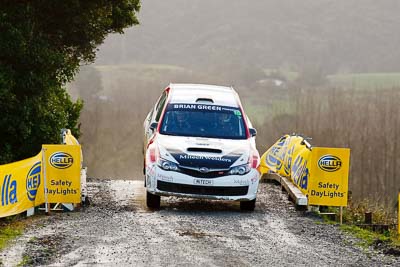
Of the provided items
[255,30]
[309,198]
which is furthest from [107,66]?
[309,198]

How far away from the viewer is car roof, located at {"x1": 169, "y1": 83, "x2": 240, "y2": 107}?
16484mm

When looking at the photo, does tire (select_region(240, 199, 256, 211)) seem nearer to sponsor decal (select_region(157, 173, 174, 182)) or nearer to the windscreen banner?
the windscreen banner

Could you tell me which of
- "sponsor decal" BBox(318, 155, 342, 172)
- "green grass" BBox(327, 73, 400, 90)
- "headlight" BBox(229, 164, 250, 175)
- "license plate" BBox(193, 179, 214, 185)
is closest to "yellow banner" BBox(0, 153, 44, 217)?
"license plate" BBox(193, 179, 214, 185)

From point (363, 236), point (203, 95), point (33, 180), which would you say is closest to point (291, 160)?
point (203, 95)

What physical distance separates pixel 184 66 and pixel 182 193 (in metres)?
92.6

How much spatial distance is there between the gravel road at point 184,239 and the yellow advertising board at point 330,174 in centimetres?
52

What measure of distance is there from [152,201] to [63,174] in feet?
5.57

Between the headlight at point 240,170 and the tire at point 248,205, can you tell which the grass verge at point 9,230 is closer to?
the headlight at point 240,170

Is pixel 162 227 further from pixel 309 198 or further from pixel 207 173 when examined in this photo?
pixel 309 198

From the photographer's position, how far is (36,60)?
1795 cm

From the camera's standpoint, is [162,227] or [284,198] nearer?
[162,227]

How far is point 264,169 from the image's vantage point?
2253 cm

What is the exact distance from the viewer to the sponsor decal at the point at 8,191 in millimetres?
13503

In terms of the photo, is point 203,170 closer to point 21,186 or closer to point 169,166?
point 169,166
